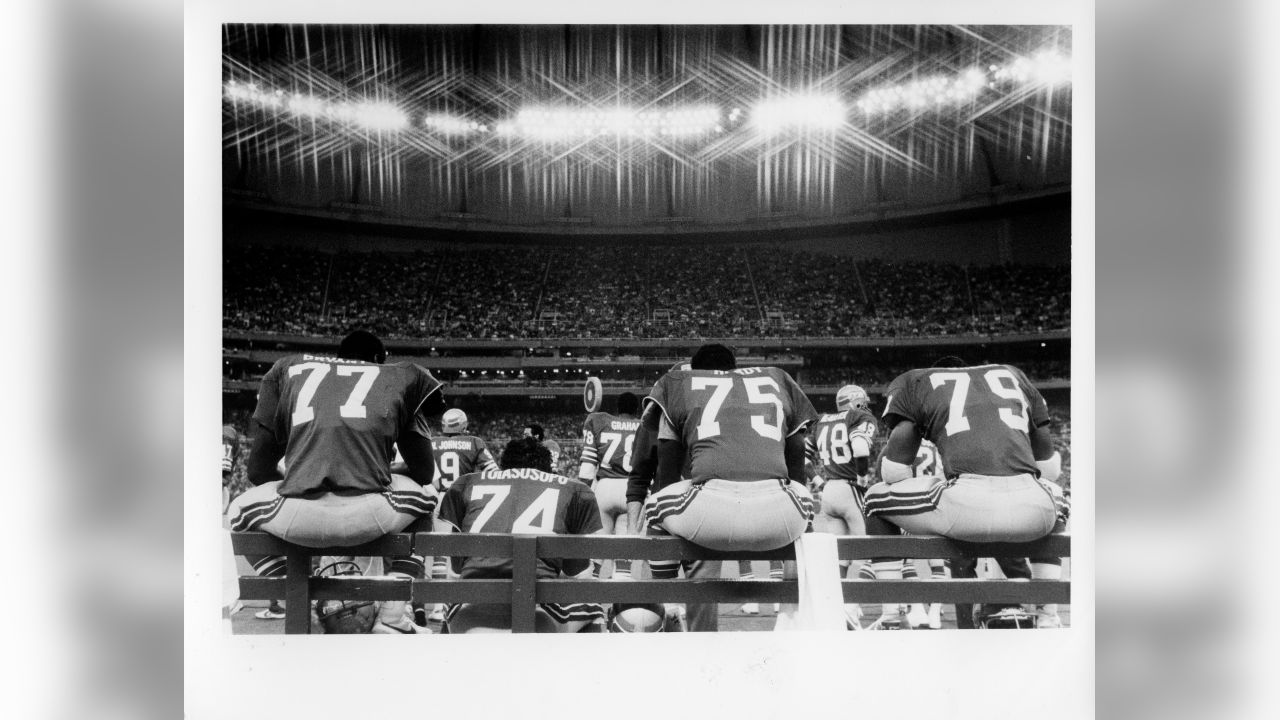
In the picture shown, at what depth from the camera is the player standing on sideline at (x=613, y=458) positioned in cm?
754

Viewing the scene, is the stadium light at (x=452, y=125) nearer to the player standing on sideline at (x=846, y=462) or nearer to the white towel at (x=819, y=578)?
the player standing on sideline at (x=846, y=462)

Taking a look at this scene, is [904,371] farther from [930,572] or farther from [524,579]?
[524,579]

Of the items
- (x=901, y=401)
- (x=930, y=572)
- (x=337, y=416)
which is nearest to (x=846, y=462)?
(x=930, y=572)

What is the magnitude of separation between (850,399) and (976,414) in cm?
190

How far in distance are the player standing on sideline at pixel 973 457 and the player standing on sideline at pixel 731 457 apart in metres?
0.63

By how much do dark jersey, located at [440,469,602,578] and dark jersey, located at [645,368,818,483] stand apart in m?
0.65

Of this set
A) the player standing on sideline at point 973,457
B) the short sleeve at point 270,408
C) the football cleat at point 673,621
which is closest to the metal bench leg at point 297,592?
the short sleeve at point 270,408

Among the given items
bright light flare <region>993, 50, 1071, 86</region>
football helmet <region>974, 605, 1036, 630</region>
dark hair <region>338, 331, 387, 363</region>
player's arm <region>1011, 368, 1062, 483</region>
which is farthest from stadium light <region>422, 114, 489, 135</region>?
football helmet <region>974, 605, 1036, 630</region>

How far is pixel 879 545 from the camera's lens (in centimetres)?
540
